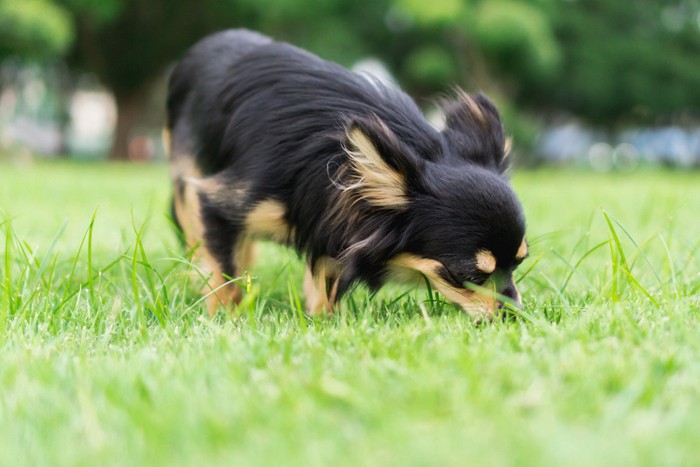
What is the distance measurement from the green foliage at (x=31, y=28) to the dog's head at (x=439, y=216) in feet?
43.1

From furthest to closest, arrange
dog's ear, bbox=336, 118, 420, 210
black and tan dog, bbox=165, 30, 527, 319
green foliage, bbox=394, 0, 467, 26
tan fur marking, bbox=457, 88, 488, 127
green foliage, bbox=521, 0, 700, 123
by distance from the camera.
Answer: green foliage, bbox=521, 0, 700, 123, green foliage, bbox=394, 0, 467, 26, tan fur marking, bbox=457, 88, 488, 127, black and tan dog, bbox=165, 30, 527, 319, dog's ear, bbox=336, 118, 420, 210

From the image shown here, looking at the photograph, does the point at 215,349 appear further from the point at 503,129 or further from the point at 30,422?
the point at 503,129

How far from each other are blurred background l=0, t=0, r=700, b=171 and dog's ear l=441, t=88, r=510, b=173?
12904 mm

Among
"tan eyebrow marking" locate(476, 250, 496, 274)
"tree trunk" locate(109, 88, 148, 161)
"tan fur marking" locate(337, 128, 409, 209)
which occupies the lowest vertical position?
"tree trunk" locate(109, 88, 148, 161)

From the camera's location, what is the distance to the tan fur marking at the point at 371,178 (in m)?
2.35

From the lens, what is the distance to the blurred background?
15.8 m

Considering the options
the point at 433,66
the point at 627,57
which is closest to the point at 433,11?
the point at 433,66

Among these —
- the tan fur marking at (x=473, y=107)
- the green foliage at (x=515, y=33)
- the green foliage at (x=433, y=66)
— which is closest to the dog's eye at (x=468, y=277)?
the tan fur marking at (x=473, y=107)

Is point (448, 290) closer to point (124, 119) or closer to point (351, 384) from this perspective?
point (351, 384)

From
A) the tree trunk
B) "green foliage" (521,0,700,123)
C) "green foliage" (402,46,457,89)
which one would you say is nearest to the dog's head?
"green foliage" (402,46,457,89)

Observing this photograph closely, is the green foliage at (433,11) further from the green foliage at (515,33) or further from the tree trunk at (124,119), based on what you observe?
the tree trunk at (124,119)

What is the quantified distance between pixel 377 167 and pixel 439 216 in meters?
0.28

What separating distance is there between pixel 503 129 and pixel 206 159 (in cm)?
130

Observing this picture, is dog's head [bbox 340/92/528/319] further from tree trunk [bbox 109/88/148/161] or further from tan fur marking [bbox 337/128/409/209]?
tree trunk [bbox 109/88/148/161]
